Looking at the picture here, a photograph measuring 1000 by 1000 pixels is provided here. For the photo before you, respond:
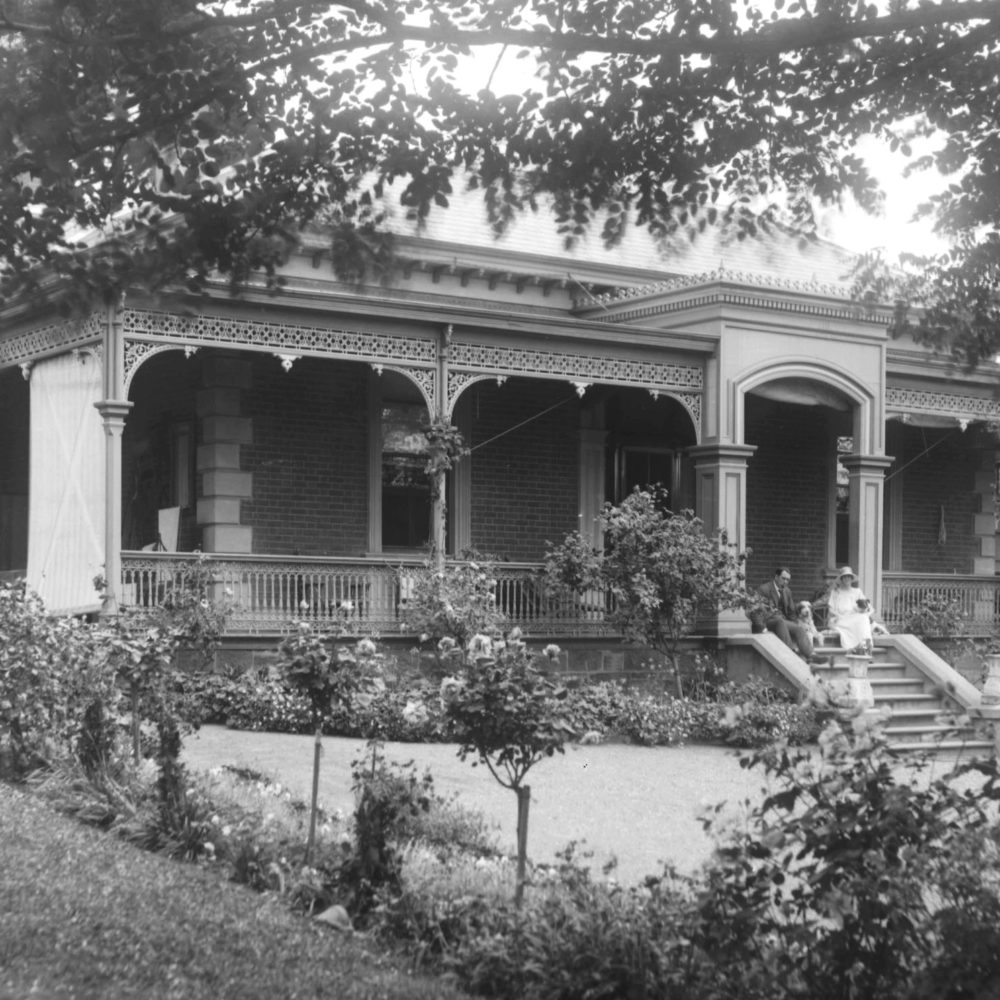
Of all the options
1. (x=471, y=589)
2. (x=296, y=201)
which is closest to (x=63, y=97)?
(x=296, y=201)

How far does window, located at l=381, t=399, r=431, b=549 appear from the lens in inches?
812

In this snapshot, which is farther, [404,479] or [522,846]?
[404,479]

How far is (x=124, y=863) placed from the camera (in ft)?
29.8

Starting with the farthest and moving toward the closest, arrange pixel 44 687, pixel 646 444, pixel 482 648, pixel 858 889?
A: pixel 646 444
pixel 44 687
pixel 482 648
pixel 858 889

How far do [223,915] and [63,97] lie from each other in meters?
3.87

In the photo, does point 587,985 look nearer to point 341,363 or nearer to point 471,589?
point 471,589

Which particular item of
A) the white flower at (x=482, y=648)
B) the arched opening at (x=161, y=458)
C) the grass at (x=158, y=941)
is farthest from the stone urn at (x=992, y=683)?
the grass at (x=158, y=941)

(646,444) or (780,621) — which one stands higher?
(646,444)

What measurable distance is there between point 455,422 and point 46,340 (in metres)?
5.27

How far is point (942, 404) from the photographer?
22500mm

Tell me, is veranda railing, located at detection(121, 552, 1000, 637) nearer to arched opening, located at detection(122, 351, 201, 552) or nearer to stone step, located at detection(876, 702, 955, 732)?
arched opening, located at detection(122, 351, 201, 552)

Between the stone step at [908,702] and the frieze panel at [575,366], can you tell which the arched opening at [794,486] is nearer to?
the frieze panel at [575,366]

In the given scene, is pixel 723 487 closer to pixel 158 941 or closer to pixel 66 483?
pixel 66 483

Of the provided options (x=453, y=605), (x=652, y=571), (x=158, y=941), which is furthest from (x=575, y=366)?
(x=158, y=941)
